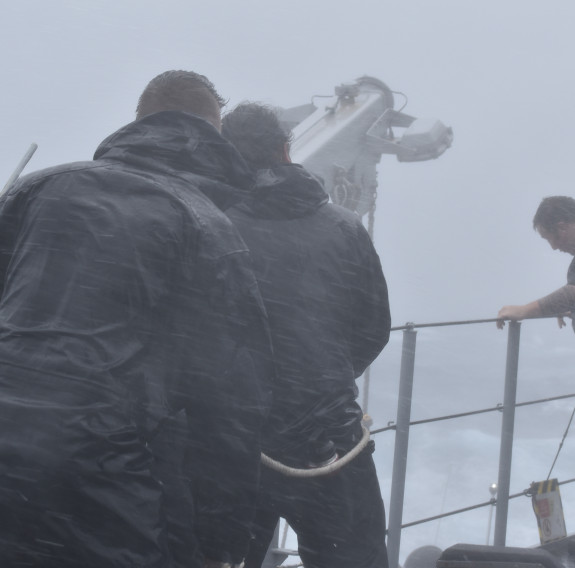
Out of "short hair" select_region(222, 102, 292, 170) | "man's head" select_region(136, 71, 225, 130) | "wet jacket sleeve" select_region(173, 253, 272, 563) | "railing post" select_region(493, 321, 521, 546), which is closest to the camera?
"wet jacket sleeve" select_region(173, 253, 272, 563)

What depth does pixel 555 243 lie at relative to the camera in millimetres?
3242

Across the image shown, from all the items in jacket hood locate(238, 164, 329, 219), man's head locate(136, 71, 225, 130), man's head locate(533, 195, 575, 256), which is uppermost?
man's head locate(136, 71, 225, 130)

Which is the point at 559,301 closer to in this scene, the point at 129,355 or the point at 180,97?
the point at 180,97

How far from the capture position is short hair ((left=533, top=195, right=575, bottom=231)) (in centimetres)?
317

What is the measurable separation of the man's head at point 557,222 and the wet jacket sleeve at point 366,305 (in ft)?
5.15

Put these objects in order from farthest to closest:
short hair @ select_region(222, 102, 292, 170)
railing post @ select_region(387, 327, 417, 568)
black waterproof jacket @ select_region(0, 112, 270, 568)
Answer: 1. railing post @ select_region(387, 327, 417, 568)
2. short hair @ select_region(222, 102, 292, 170)
3. black waterproof jacket @ select_region(0, 112, 270, 568)

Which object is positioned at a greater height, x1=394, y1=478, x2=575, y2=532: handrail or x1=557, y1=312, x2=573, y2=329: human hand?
x1=557, y1=312, x2=573, y2=329: human hand

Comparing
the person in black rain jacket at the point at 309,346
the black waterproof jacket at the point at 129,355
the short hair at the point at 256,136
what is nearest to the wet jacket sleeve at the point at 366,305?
the person in black rain jacket at the point at 309,346

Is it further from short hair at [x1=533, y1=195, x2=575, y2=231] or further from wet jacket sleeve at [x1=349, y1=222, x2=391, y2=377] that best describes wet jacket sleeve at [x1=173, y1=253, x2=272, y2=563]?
short hair at [x1=533, y1=195, x2=575, y2=231]

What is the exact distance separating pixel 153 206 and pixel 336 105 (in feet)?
18.7

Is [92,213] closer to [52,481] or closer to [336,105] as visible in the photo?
[52,481]

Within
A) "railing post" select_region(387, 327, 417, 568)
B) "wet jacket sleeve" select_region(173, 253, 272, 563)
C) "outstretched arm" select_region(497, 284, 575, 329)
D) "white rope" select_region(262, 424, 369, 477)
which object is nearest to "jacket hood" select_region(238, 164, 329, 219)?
"wet jacket sleeve" select_region(173, 253, 272, 563)

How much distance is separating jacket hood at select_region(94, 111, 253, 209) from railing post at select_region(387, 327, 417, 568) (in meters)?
1.58

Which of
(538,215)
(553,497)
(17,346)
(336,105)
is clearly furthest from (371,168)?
(17,346)
